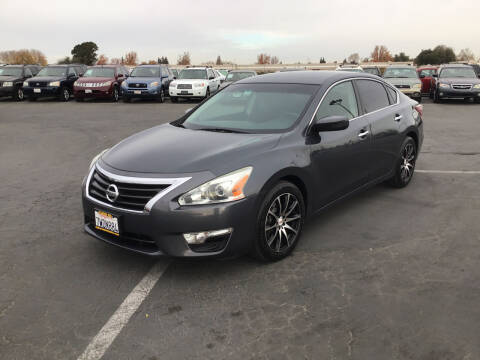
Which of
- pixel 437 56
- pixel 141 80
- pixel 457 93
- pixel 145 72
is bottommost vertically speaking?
pixel 457 93

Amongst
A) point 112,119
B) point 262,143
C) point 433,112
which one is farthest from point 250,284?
point 433,112

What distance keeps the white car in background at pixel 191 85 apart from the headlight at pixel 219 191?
1747 centimetres

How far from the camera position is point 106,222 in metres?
3.77

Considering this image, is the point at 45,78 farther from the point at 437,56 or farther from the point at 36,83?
the point at 437,56

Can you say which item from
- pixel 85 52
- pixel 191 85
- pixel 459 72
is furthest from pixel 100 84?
pixel 85 52

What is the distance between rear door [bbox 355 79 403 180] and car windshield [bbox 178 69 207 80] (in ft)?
53.8

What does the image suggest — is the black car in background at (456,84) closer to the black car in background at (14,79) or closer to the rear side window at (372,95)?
the rear side window at (372,95)

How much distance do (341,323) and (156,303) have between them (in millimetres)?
1326

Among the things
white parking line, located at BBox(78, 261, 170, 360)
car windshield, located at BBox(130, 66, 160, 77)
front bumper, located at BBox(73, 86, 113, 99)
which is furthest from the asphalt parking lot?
car windshield, located at BBox(130, 66, 160, 77)

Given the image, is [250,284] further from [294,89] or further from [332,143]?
[294,89]

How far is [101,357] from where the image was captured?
2764mm

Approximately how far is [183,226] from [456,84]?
1790 cm

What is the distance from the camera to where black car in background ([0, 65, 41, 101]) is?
21.1m

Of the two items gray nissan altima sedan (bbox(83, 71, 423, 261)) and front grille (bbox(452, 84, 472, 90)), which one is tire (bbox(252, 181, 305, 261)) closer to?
gray nissan altima sedan (bbox(83, 71, 423, 261))
